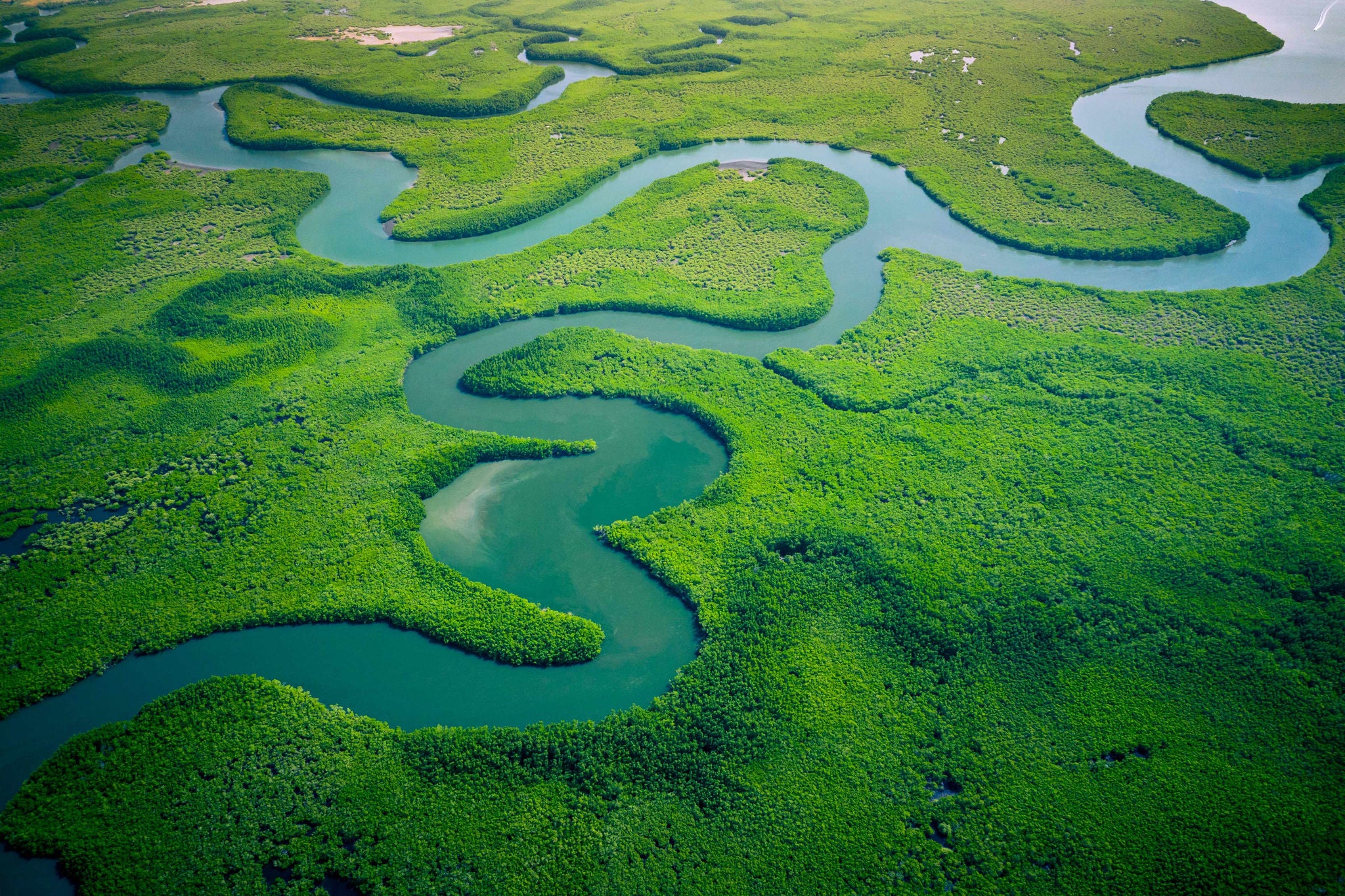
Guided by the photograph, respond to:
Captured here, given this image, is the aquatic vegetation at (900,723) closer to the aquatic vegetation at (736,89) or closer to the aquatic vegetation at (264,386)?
the aquatic vegetation at (264,386)

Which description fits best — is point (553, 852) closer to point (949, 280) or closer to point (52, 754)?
point (52, 754)

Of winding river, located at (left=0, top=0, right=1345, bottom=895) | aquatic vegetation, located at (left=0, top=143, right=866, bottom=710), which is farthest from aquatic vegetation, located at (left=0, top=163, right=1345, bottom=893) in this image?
aquatic vegetation, located at (left=0, top=143, right=866, bottom=710)

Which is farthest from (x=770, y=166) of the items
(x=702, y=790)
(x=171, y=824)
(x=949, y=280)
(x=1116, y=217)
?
(x=171, y=824)

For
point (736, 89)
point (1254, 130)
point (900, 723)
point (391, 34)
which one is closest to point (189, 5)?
point (391, 34)

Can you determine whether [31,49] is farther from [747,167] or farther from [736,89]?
[747,167]

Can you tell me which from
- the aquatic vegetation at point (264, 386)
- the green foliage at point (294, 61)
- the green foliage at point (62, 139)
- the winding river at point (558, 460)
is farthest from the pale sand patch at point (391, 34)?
the aquatic vegetation at point (264, 386)

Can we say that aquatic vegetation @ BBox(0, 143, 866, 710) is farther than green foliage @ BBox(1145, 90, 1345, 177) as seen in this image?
No

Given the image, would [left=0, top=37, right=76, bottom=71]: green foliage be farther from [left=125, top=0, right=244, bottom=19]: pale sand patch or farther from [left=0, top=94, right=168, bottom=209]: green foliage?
[left=0, top=94, right=168, bottom=209]: green foliage

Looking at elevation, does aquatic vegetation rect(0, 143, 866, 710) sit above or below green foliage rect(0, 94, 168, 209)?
below
